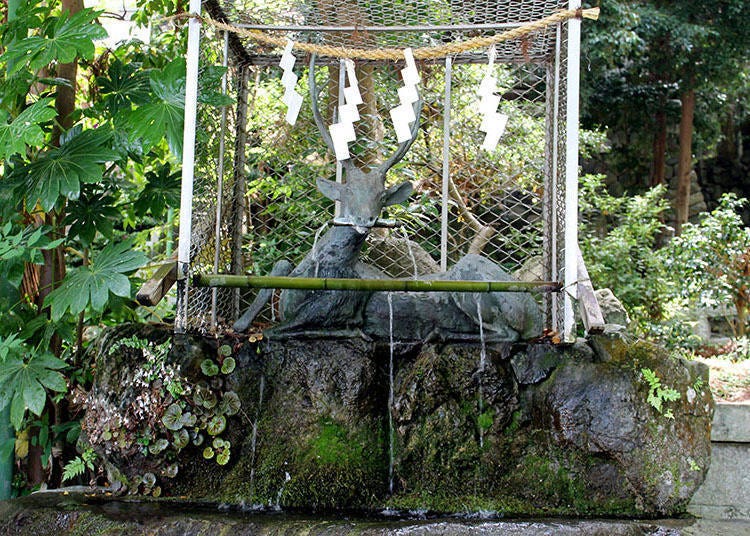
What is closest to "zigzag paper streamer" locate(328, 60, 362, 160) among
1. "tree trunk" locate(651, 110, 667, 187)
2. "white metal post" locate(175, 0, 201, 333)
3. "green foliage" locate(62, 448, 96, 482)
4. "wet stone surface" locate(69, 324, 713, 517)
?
"white metal post" locate(175, 0, 201, 333)

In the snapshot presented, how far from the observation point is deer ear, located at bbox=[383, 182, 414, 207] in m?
4.02

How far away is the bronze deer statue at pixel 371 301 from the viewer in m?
3.92

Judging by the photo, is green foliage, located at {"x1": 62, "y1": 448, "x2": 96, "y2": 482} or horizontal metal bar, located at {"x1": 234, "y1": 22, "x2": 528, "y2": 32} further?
horizontal metal bar, located at {"x1": 234, "y1": 22, "x2": 528, "y2": 32}

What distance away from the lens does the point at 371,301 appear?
4.11 m

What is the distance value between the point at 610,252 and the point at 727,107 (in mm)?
5966

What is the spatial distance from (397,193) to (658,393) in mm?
1582

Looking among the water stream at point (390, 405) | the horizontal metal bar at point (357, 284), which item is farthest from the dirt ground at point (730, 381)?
the water stream at point (390, 405)

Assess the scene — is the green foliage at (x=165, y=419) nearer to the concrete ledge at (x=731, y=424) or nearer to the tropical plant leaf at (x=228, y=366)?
the tropical plant leaf at (x=228, y=366)

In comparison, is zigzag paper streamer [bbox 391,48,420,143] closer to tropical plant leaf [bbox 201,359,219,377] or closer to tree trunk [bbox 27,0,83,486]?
tropical plant leaf [bbox 201,359,219,377]

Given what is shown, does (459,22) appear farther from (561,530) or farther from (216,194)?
(561,530)

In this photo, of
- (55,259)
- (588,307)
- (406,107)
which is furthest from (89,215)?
(588,307)

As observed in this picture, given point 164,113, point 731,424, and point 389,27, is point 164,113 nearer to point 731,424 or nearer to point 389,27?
point 389,27

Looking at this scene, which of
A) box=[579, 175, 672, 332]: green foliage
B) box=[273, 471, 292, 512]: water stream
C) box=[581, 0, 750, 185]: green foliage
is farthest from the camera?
box=[581, 0, 750, 185]: green foliage

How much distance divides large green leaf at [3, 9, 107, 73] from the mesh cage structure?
590 mm
